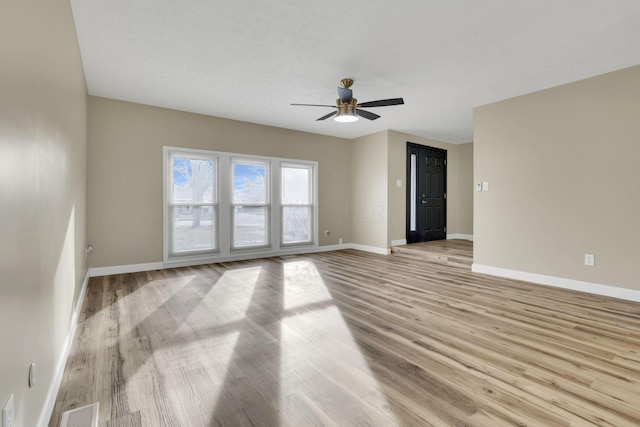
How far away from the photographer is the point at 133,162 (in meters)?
4.69

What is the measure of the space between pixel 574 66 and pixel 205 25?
3.91 metres

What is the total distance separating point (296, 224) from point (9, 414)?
5.60 metres

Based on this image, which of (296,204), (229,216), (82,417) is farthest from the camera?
(296,204)

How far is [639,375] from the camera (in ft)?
6.23

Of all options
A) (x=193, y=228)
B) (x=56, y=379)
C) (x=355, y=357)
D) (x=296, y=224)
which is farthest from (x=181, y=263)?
(x=355, y=357)

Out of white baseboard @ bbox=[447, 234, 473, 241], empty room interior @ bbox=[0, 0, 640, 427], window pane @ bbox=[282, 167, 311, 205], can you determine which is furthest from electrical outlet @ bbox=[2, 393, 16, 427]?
white baseboard @ bbox=[447, 234, 473, 241]

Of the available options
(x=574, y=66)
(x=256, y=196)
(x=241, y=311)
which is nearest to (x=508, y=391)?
(x=241, y=311)

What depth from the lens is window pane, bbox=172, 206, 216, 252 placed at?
513 cm

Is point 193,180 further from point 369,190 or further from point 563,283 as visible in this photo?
point 563,283

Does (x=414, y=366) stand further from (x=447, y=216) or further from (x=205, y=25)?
(x=447, y=216)

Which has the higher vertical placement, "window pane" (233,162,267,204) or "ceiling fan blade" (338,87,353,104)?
"ceiling fan blade" (338,87,353,104)

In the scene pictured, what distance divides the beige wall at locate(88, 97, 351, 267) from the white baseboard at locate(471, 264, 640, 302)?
4.57 metres

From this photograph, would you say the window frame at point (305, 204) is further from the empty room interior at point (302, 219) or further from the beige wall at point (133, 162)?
the beige wall at point (133, 162)

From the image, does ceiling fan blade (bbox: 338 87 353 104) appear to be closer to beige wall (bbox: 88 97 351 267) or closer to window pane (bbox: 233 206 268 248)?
beige wall (bbox: 88 97 351 267)
